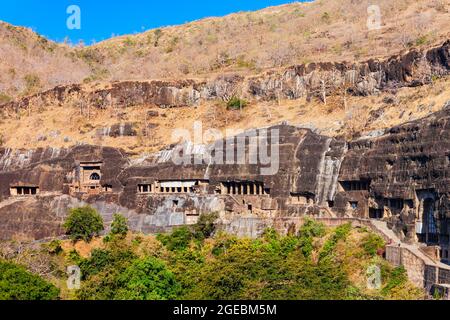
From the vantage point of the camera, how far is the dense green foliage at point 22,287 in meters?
45.9

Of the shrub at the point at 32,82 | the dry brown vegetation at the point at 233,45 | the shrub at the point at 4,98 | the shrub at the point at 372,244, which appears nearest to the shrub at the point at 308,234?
the shrub at the point at 372,244

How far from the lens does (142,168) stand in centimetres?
6706

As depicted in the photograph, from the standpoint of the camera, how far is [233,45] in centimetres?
10931

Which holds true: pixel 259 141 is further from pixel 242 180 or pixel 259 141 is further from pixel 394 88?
pixel 394 88

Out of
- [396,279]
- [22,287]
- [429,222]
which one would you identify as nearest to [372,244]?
[429,222]

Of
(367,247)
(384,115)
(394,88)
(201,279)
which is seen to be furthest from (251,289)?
(394,88)

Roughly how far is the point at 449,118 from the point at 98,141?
3731 centimetres

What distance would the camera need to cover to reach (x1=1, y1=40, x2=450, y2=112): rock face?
68938mm

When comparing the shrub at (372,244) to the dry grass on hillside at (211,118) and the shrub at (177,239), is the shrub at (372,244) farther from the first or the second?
the shrub at (177,239)

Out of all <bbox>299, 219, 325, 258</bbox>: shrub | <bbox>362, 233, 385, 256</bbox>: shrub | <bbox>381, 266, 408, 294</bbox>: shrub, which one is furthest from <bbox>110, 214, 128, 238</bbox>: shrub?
<bbox>381, 266, 408, 294</bbox>: shrub

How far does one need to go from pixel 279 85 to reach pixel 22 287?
39.5 metres

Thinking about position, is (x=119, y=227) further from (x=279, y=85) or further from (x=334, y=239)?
(x=279, y=85)

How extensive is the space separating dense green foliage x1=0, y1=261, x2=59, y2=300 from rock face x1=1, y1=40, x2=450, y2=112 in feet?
117

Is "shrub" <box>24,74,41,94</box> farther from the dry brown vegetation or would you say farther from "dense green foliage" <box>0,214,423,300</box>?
"dense green foliage" <box>0,214,423,300</box>
